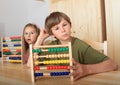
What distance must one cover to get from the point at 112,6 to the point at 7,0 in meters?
2.13

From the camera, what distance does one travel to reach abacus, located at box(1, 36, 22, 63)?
6.30 feet

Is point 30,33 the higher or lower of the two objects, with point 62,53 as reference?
higher

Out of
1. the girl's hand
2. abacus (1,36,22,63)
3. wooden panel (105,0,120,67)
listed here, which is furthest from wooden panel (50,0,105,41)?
the girl's hand

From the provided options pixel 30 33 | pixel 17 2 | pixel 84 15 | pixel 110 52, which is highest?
pixel 17 2

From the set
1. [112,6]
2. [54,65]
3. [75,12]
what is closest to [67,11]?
[75,12]

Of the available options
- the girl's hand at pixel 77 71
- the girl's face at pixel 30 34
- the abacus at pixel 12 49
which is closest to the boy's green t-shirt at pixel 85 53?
the girl's hand at pixel 77 71

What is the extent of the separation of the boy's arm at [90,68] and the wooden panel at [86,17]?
1.33 metres

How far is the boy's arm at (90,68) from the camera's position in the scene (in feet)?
2.82

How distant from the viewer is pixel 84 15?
8.29 ft

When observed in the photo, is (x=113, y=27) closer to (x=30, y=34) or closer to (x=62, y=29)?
(x=30, y=34)

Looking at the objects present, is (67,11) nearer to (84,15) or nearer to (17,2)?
(84,15)

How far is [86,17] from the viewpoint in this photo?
2.50m

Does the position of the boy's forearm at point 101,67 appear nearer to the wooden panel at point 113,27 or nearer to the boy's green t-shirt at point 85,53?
the boy's green t-shirt at point 85,53

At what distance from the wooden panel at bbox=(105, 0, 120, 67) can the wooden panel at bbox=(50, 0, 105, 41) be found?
108 mm
